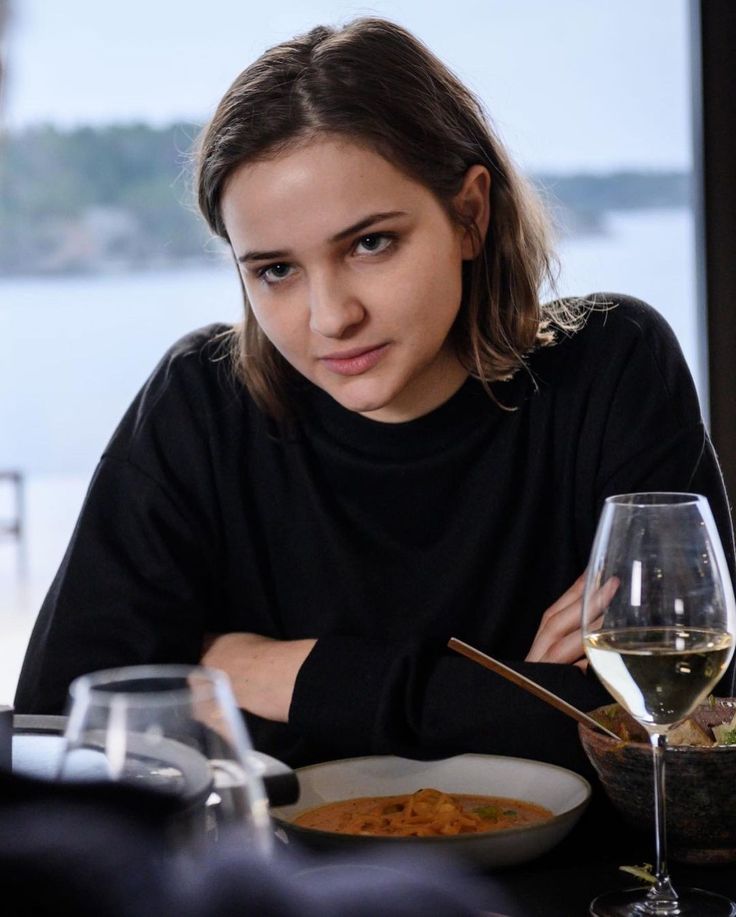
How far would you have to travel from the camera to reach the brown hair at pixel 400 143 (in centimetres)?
151

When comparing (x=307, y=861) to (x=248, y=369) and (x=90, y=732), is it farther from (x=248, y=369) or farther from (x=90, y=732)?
(x=248, y=369)

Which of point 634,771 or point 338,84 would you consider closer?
point 634,771

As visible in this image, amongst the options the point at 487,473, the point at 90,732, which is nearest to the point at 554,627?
the point at 487,473

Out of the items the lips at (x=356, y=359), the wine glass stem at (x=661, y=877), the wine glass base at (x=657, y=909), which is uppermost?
the lips at (x=356, y=359)

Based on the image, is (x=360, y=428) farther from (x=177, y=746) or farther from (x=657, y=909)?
(x=177, y=746)

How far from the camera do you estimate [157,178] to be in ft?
18.0

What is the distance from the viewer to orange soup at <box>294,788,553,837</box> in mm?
989

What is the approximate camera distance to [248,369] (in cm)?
175

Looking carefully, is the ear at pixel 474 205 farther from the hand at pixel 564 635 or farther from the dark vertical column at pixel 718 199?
the dark vertical column at pixel 718 199

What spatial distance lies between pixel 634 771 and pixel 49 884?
2.08ft

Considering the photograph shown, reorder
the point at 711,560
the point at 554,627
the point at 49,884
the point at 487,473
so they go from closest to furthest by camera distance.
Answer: the point at 49,884
the point at 711,560
the point at 554,627
the point at 487,473

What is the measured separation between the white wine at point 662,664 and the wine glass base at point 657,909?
0.39 feet

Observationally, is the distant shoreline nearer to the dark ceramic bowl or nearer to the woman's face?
the woman's face

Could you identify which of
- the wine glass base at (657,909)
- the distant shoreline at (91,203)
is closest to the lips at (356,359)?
the wine glass base at (657,909)
